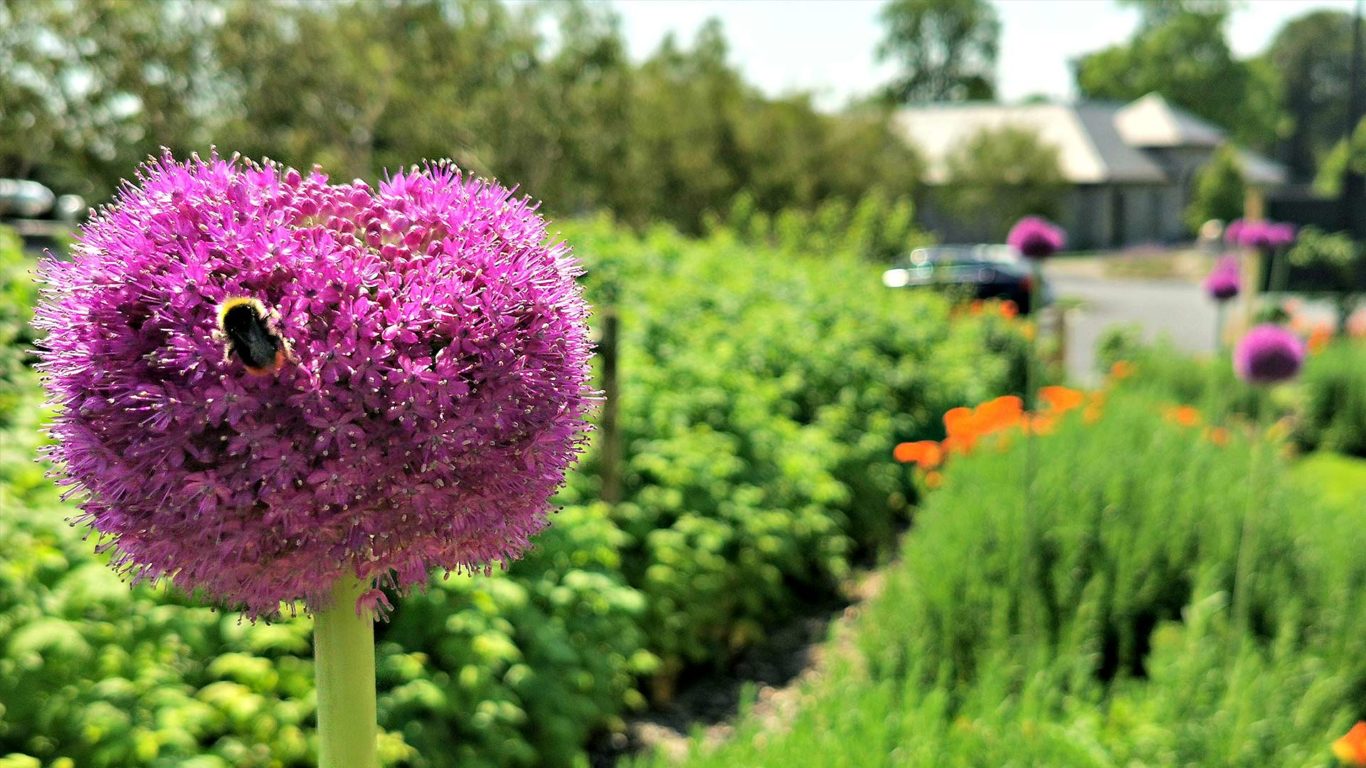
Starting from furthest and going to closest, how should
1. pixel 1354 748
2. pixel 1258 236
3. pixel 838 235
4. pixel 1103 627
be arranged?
pixel 838 235, pixel 1258 236, pixel 1103 627, pixel 1354 748

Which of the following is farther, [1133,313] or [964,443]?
[1133,313]

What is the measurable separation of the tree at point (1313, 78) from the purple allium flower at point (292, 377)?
91.3 meters

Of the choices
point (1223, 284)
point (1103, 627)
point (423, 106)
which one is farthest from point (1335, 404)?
point (423, 106)

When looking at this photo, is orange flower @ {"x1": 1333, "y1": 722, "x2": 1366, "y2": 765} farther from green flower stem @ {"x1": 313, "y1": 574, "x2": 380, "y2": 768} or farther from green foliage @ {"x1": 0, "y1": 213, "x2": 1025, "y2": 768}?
green flower stem @ {"x1": 313, "y1": 574, "x2": 380, "y2": 768}

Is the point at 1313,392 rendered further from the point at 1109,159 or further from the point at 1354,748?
the point at 1109,159

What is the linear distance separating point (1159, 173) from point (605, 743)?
4991 cm

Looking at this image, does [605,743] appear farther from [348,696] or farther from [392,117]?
[392,117]

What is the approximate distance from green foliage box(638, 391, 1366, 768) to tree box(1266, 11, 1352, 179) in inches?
3441

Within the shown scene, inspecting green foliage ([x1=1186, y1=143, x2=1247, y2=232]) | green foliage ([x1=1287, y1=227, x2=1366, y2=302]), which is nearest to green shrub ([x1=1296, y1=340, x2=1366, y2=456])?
green foliage ([x1=1287, y1=227, x2=1366, y2=302])

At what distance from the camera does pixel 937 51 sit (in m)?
75.3

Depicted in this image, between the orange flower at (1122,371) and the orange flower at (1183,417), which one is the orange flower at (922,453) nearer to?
the orange flower at (1183,417)

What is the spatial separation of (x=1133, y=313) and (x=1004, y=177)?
1639cm

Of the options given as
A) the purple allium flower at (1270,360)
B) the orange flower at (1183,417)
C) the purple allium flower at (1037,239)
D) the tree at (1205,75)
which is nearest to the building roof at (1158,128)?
the tree at (1205,75)

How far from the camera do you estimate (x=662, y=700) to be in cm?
471
